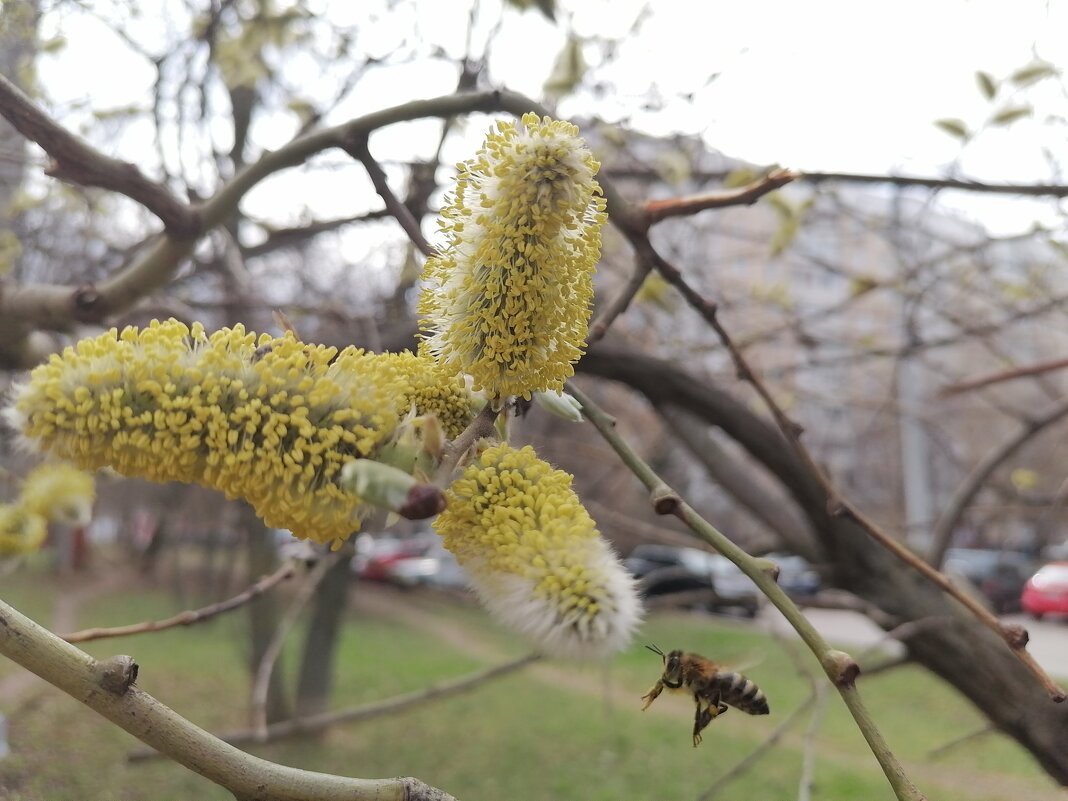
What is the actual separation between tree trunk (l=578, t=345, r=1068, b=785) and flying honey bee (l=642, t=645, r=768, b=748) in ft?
3.19

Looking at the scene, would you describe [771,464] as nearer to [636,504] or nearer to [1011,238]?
[1011,238]

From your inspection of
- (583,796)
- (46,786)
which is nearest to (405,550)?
(583,796)

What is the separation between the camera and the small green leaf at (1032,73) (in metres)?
2.62

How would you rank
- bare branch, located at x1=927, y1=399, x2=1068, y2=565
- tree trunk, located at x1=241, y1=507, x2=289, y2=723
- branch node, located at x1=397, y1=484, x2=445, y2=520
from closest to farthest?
branch node, located at x1=397, y1=484, x2=445, y2=520
bare branch, located at x1=927, y1=399, x2=1068, y2=565
tree trunk, located at x1=241, y1=507, x2=289, y2=723

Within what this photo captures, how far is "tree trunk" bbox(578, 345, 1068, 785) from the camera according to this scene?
2021 mm

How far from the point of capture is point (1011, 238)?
2.82 meters

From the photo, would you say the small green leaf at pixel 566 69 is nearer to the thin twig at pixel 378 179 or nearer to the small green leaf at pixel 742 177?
the small green leaf at pixel 742 177

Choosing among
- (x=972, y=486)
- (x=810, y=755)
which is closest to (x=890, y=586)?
(x=972, y=486)

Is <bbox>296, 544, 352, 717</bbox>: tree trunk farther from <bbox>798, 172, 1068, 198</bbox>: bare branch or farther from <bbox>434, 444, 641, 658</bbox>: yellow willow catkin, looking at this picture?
<bbox>434, 444, 641, 658</bbox>: yellow willow catkin

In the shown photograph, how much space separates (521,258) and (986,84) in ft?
7.75

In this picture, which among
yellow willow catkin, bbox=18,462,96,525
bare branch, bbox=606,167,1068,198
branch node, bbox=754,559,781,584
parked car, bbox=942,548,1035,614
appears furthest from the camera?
parked car, bbox=942,548,1035,614

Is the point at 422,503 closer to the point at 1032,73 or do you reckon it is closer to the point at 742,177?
the point at 742,177

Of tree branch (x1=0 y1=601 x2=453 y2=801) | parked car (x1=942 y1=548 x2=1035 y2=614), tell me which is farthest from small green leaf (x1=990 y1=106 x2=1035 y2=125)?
parked car (x1=942 y1=548 x2=1035 y2=614)

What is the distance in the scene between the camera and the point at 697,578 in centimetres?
286
